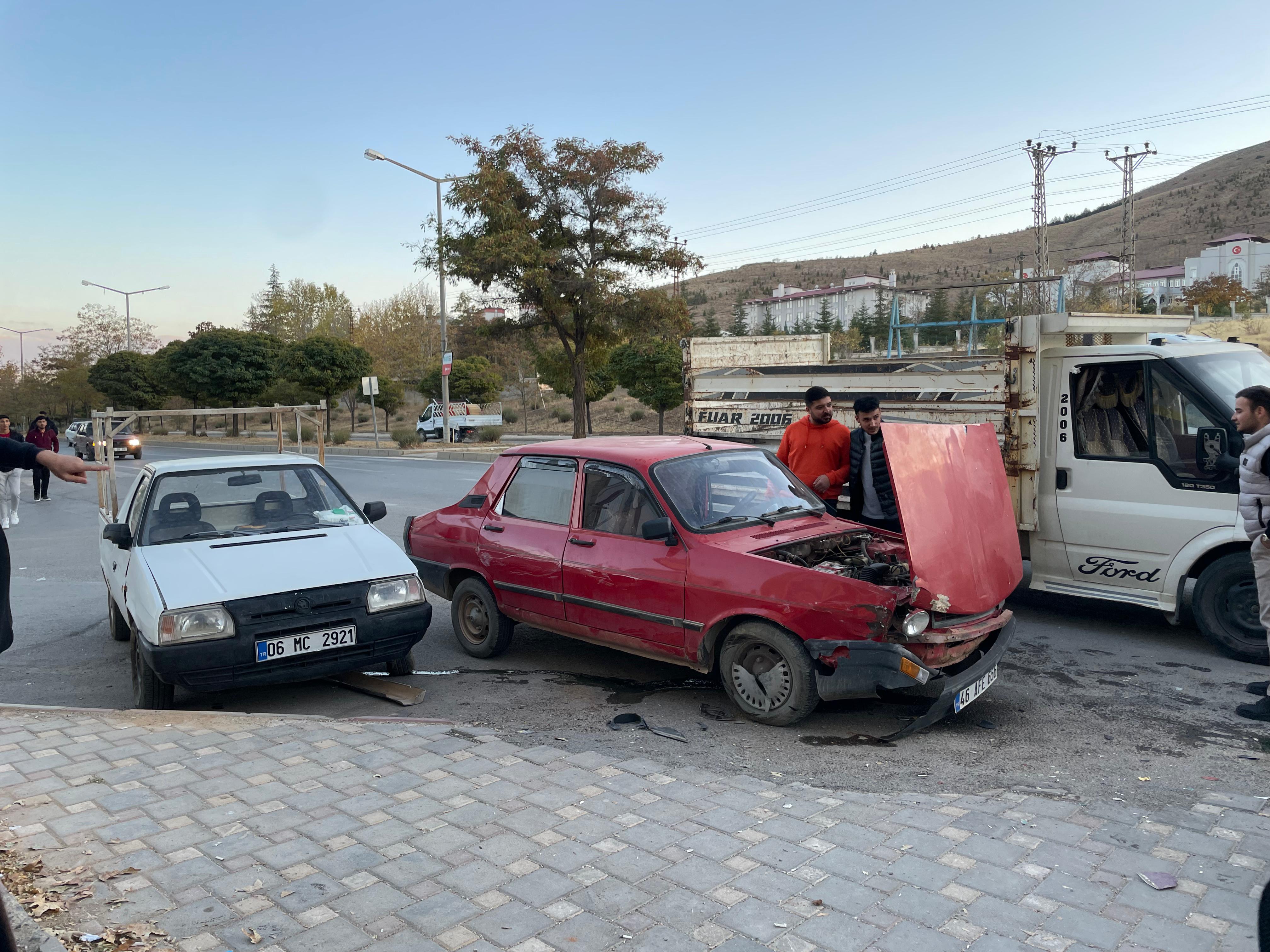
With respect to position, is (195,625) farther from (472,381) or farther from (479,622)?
(472,381)

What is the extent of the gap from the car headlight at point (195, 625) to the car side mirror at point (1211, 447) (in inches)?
250

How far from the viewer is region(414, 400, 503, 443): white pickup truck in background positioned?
134ft

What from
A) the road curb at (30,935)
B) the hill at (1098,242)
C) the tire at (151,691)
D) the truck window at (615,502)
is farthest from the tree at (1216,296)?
the road curb at (30,935)

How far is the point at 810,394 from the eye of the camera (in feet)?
23.5

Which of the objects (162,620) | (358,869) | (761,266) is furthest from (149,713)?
(761,266)

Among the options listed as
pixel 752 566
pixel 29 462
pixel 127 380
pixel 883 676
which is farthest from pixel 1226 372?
pixel 127 380

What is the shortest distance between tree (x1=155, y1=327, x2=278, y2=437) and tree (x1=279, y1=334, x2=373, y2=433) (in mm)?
2152

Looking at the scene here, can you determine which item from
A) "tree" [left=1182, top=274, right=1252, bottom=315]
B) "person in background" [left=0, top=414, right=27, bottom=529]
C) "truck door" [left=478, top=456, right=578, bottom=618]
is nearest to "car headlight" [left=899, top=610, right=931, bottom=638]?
"truck door" [left=478, top=456, right=578, bottom=618]

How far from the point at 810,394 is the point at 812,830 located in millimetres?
4180

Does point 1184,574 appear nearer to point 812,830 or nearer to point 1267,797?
point 1267,797

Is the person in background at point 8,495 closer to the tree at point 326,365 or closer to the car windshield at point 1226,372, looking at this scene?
the car windshield at point 1226,372

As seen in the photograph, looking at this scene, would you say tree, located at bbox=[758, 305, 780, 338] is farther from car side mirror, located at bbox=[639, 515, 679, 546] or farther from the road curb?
the road curb

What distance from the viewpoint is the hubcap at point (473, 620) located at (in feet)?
21.7

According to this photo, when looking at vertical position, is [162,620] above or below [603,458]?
below
